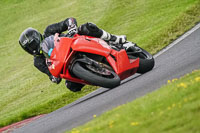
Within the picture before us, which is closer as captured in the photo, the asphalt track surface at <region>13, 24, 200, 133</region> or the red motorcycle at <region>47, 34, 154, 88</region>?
the asphalt track surface at <region>13, 24, 200, 133</region>

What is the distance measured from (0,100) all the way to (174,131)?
12504 millimetres

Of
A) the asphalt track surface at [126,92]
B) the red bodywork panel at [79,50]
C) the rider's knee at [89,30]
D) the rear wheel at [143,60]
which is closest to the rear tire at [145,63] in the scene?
the rear wheel at [143,60]

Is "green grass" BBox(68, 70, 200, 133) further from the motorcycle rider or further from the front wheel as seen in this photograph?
the motorcycle rider

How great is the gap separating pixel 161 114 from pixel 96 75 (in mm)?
2954

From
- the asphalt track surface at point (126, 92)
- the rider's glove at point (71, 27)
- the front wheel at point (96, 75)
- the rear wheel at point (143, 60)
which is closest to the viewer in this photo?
the asphalt track surface at point (126, 92)

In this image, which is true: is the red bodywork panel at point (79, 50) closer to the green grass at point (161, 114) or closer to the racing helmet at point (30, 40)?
the racing helmet at point (30, 40)

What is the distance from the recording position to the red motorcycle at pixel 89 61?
7.89 metres

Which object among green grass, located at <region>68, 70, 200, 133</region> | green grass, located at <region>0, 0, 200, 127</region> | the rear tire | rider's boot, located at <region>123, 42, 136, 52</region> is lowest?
green grass, located at <region>0, 0, 200, 127</region>

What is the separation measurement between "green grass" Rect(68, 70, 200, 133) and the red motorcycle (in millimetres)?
1781

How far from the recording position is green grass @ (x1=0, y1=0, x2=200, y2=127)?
12.2m

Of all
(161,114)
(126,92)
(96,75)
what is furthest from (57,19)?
(161,114)

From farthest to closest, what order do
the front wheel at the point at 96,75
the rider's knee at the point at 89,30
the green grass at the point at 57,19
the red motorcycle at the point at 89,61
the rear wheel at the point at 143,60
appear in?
1. the green grass at the point at 57,19
2. the rear wheel at the point at 143,60
3. the rider's knee at the point at 89,30
4. the red motorcycle at the point at 89,61
5. the front wheel at the point at 96,75

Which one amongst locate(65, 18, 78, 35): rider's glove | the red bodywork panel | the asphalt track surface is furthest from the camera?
locate(65, 18, 78, 35): rider's glove

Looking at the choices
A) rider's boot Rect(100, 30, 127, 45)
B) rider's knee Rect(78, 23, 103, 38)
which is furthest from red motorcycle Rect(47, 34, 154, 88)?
rider's boot Rect(100, 30, 127, 45)
